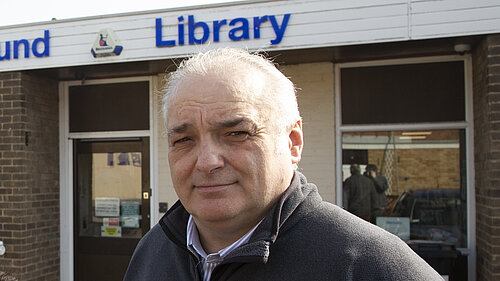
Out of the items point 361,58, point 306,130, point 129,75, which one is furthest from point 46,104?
point 361,58

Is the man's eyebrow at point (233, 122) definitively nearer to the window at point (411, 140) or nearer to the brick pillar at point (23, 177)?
the window at point (411, 140)

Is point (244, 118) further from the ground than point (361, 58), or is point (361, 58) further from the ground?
point (361, 58)

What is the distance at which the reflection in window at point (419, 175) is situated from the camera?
16.0 ft

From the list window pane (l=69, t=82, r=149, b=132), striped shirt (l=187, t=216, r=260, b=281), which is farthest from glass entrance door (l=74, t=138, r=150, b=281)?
striped shirt (l=187, t=216, r=260, b=281)

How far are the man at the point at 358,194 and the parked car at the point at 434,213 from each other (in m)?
0.30

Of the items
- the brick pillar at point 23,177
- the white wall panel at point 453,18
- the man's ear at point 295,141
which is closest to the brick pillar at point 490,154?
the white wall panel at point 453,18

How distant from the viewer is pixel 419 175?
197 inches

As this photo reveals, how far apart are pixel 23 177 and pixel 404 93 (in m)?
4.77

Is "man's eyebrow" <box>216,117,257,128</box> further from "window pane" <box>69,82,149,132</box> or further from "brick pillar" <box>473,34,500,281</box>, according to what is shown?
"window pane" <box>69,82,149,132</box>

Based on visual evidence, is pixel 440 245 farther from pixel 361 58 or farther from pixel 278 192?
pixel 278 192

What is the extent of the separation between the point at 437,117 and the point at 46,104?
16.4ft

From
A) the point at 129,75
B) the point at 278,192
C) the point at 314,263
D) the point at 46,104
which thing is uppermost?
the point at 129,75

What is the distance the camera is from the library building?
14.0 feet

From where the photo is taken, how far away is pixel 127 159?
5910 mm
